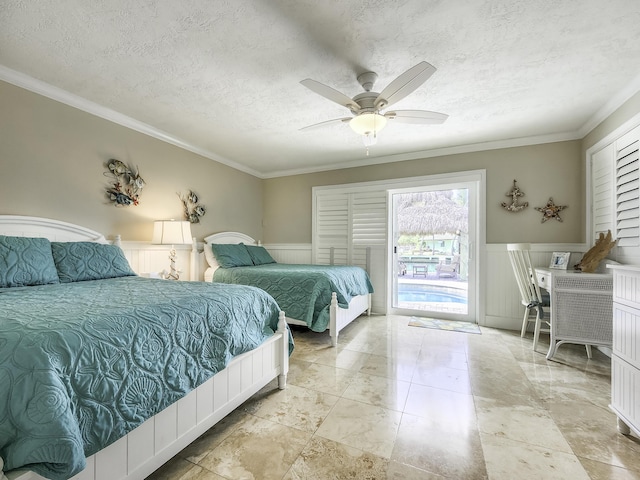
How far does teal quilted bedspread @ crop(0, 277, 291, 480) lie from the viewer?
2.51 ft

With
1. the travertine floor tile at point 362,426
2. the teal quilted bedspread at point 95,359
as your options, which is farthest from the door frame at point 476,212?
the teal quilted bedspread at point 95,359

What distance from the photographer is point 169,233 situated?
297cm

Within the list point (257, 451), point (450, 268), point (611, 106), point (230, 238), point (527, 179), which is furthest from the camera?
point (230, 238)

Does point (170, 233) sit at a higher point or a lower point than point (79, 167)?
lower

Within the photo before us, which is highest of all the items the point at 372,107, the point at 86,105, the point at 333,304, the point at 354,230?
the point at 86,105

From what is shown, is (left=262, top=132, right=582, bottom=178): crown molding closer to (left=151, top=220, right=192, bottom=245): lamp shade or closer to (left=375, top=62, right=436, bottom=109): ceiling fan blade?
(left=375, top=62, right=436, bottom=109): ceiling fan blade

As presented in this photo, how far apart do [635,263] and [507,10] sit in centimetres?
223

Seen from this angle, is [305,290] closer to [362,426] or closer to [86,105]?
[362,426]

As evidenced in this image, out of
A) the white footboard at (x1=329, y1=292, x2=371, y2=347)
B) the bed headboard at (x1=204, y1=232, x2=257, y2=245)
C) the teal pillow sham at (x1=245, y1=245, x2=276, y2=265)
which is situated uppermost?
the bed headboard at (x1=204, y1=232, x2=257, y2=245)

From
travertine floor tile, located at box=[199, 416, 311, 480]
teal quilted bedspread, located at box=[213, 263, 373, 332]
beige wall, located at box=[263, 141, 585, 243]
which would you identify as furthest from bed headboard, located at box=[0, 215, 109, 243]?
beige wall, located at box=[263, 141, 585, 243]

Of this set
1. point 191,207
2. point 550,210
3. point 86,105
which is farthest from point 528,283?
point 86,105

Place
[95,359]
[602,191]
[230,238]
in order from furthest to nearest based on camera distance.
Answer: [230,238] < [602,191] < [95,359]

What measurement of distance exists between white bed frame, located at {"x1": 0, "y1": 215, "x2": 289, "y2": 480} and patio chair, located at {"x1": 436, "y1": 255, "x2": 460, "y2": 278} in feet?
9.45

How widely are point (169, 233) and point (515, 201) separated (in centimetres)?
400
